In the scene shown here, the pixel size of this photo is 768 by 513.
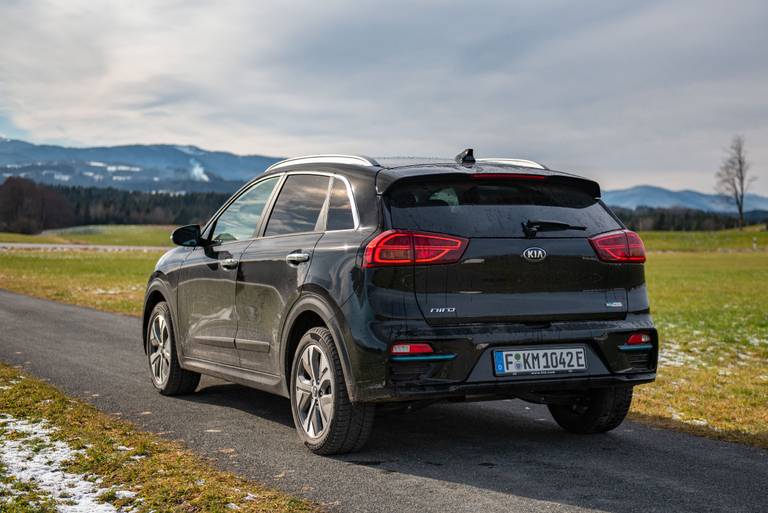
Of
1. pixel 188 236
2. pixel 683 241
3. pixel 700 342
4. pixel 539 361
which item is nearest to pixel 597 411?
pixel 539 361

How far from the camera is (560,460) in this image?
554cm

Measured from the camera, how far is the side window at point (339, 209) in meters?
5.61

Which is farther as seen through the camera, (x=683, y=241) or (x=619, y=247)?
(x=683, y=241)

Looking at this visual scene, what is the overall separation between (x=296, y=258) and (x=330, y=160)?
831 millimetres

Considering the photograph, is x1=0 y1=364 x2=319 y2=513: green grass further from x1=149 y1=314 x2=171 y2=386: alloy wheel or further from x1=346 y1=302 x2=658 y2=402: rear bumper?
x1=149 y1=314 x2=171 y2=386: alloy wheel

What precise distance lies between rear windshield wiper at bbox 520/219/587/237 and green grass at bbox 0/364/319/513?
2.13 m

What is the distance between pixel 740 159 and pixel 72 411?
12520 centimetres

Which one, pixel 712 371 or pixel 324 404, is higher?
pixel 324 404

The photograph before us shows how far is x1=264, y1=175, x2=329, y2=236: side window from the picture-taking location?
6066 mm

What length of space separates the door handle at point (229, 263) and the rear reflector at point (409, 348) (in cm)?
211

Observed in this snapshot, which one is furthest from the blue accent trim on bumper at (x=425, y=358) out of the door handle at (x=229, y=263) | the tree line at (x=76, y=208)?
the tree line at (x=76, y=208)

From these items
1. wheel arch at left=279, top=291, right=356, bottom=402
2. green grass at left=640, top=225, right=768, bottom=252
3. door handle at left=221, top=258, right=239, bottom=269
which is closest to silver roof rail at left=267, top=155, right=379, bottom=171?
door handle at left=221, top=258, right=239, bottom=269

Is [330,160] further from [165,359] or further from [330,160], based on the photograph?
[165,359]

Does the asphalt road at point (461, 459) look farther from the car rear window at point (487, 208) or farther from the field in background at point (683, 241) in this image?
the field in background at point (683, 241)
